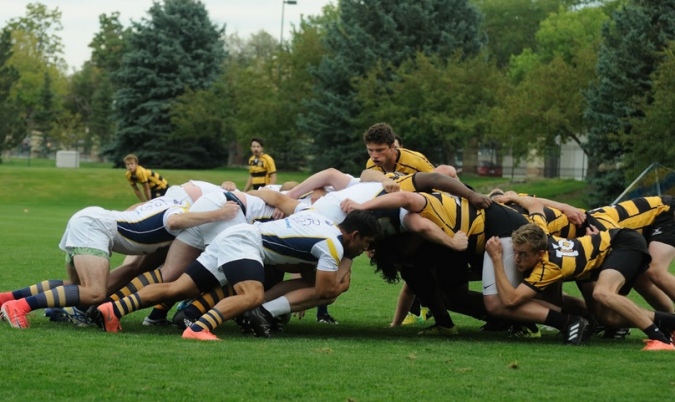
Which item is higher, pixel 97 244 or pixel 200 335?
pixel 97 244

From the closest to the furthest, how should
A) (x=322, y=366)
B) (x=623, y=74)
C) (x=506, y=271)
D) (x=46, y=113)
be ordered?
(x=322, y=366) < (x=506, y=271) < (x=623, y=74) < (x=46, y=113)

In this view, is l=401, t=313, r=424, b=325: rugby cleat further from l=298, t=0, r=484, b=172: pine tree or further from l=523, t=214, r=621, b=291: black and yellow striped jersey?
l=298, t=0, r=484, b=172: pine tree

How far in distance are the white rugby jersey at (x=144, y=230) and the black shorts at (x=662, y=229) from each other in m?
4.65

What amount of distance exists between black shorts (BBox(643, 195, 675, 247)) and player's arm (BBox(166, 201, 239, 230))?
418 cm

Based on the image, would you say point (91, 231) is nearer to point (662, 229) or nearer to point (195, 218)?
point (195, 218)

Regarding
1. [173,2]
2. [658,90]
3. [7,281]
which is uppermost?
[173,2]

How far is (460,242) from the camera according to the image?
8.52 metres

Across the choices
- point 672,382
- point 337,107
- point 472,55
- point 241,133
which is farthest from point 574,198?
point 672,382

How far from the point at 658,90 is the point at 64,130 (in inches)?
2460

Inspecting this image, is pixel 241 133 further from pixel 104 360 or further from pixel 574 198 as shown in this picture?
pixel 104 360

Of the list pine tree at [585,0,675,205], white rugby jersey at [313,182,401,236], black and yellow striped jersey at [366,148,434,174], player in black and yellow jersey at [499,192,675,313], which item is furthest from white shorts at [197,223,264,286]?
pine tree at [585,0,675,205]

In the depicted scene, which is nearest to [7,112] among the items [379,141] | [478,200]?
[379,141]

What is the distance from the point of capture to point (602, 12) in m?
63.0

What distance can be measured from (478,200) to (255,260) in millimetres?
2162
